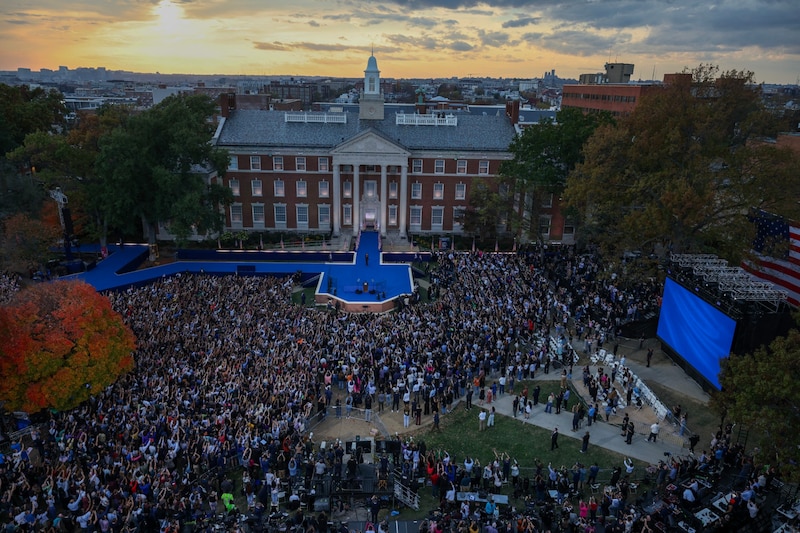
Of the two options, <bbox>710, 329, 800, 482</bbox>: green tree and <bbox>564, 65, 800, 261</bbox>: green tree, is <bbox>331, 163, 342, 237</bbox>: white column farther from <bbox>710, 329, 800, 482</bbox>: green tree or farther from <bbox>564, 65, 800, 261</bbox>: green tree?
<bbox>710, 329, 800, 482</bbox>: green tree

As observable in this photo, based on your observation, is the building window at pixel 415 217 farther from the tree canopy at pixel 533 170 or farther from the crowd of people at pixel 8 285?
the crowd of people at pixel 8 285

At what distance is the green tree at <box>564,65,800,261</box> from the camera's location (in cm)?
2992

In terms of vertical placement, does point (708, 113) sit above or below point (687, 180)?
above

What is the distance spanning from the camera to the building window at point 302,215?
55.7m

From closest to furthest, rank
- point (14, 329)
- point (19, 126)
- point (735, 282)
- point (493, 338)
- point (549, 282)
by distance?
point (14, 329), point (735, 282), point (493, 338), point (549, 282), point (19, 126)

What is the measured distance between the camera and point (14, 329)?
2227 cm

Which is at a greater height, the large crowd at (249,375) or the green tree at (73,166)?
the green tree at (73,166)

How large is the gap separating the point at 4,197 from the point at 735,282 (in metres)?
50.2

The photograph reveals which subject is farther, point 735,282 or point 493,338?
point 493,338

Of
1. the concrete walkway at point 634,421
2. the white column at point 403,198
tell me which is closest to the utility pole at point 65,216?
the white column at point 403,198

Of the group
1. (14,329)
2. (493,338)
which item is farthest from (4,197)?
(493,338)

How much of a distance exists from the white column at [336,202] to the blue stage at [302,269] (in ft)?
16.7

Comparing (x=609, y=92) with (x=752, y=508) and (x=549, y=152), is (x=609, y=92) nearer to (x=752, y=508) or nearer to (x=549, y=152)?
(x=549, y=152)

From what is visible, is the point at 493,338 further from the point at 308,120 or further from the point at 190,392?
the point at 308,120
